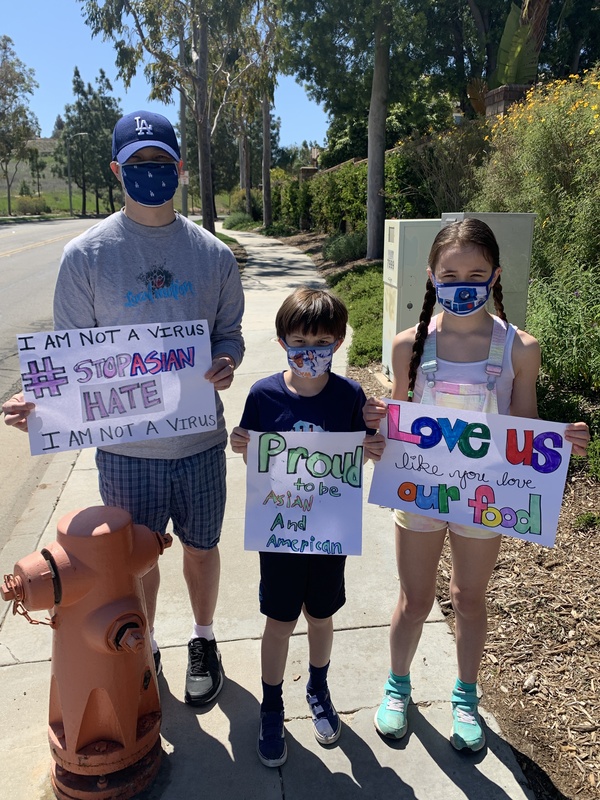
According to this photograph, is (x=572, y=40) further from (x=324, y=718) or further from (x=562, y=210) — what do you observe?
(x=324, y=718)

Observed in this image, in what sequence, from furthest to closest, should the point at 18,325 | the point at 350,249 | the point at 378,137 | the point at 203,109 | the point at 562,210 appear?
the point at 203,109 < the point at 350,249 < the point at 378,137 < the point at 18,325 < the point at 562,210

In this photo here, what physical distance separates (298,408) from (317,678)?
43.3 inches

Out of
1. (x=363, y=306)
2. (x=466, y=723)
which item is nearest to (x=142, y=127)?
(x=466, y=723)

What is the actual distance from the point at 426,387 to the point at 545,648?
1.48 m

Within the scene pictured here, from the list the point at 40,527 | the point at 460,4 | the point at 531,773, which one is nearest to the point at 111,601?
the point at 531,773

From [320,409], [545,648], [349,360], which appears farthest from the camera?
[349,360]

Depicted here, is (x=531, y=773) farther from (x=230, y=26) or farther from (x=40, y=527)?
(x=230, y=26)

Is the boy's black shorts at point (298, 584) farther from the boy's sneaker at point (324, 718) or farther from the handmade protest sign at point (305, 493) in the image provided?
the boy's sneaker at point (324, 718)

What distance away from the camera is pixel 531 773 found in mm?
2314

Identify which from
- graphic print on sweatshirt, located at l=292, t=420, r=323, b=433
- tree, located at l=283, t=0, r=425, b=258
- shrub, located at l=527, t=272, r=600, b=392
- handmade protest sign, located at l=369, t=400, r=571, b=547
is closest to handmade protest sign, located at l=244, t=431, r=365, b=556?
graphic print on sweatshirt, located at l=292, t=420, r=323, b=433

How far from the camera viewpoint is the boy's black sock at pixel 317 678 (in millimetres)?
2506

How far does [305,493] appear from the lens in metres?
2.34

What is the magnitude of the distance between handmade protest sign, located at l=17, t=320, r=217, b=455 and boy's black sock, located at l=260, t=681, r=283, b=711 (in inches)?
39.9

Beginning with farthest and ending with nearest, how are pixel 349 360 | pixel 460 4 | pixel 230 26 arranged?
pixel 460 4
pixel 230 26
pixel 349 360
